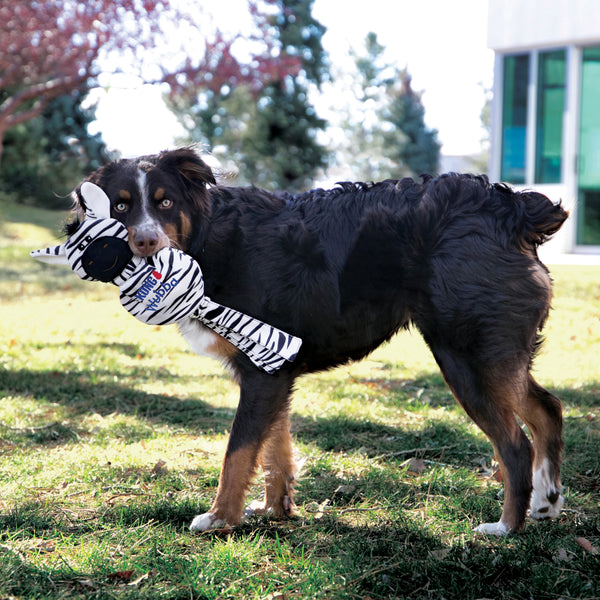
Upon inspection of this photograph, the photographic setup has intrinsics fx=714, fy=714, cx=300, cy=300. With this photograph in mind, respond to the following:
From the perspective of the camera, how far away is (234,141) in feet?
116

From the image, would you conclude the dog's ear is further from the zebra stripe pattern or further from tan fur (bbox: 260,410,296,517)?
tan fur (bbox: 260,410,296,517)

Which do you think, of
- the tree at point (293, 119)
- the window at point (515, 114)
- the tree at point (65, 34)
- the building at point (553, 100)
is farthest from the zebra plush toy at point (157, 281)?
the tree at point (293, 119)

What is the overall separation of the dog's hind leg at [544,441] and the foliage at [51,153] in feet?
75.9

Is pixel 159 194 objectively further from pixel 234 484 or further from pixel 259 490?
pixel 259 490

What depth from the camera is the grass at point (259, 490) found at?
286 cm

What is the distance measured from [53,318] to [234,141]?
26.9 m

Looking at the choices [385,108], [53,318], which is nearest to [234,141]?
[385,108]

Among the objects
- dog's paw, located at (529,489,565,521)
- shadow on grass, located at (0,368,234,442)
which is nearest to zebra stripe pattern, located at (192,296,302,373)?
dog's paw, located at (529,489,565,521)

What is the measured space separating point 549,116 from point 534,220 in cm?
1712

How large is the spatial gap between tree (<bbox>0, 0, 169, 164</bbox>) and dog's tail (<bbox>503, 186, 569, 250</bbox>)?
1358cm

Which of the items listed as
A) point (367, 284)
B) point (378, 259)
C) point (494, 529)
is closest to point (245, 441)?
point (367, 284)

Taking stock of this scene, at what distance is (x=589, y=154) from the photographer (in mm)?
18828

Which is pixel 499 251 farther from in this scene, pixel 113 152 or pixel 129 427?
pixel 113 152

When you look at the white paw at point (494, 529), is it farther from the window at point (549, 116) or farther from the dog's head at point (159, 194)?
the window at point (549, 116)
